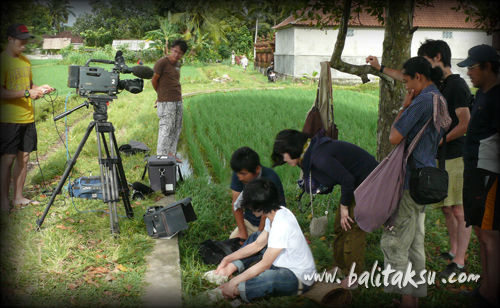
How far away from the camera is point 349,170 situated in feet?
9.64

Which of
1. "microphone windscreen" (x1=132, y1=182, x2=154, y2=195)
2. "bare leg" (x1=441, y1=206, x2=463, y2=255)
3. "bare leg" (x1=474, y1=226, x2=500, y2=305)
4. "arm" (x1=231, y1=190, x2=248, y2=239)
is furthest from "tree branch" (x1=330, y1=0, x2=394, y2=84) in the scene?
"microphone windscreen" (x1=132, y1=182, x2=154, y2=195)

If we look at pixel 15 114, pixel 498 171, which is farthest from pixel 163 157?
pixel 498 171

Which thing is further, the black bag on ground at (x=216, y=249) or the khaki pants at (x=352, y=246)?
the black bag on ground at (x=216, y=249)

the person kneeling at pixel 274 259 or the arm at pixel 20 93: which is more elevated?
the arm at pixel 20 93

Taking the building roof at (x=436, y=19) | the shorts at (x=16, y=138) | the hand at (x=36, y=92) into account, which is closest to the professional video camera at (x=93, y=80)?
the hand at (x=36, y=92)

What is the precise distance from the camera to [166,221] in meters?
3.70

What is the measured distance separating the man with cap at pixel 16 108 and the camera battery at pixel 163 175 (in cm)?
129

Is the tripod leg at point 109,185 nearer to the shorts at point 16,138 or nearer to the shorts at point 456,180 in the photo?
the shorts at point 16,138

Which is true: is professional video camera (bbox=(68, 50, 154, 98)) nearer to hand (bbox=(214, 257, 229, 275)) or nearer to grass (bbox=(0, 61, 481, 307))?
grass (bbox=(0, 61, 481, 307))

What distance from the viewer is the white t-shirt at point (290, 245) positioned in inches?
106

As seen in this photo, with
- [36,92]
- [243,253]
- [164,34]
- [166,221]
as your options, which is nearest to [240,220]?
[243,253]

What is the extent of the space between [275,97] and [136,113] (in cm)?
452

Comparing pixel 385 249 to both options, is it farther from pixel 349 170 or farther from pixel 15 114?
pixel 15 114

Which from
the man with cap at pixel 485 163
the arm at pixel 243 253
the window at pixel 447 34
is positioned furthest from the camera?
the window at pixel 447 34
